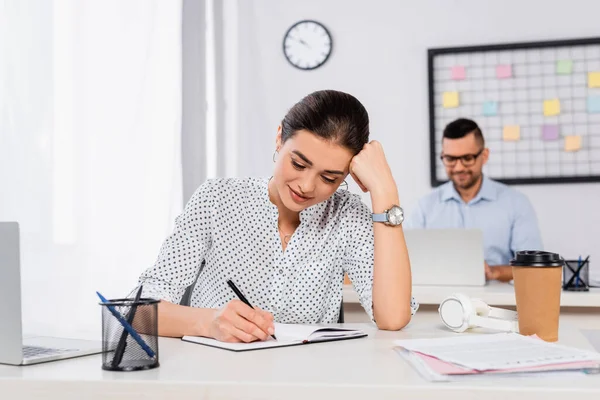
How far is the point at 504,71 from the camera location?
12.8 feet

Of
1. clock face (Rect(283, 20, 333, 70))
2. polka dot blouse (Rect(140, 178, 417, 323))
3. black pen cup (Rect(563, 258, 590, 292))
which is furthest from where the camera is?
clock face (Rect(283, 20, 333, 70))

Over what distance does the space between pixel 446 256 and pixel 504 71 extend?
1711 millimetres

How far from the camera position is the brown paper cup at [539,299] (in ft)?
4.12

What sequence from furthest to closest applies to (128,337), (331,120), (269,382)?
(331,120) → (128,337) → (269,382)

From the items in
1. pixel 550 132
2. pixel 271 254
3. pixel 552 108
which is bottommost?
pixel 271 254

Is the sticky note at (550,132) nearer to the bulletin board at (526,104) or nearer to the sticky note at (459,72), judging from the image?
the bulletin board at (526,104)

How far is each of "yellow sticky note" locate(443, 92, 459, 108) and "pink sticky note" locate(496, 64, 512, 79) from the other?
26 cm

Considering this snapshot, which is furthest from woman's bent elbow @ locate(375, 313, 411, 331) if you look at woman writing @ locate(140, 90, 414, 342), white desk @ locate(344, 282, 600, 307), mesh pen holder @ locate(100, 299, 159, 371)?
white desk @ locate(344, 282, 600, 307)

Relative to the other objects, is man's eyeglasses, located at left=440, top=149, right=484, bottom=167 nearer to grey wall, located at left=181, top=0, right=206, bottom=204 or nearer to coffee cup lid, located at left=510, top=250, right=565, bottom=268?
grey wall, located at left=181, top=0, right=206, bottom=204

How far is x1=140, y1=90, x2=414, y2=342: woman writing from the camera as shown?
61.0 inches

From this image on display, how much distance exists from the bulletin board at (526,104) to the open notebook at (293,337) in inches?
107

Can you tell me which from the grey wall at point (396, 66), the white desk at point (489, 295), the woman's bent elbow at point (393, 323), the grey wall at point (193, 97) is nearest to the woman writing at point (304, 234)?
the woman's bent elbow at point (393, 323)

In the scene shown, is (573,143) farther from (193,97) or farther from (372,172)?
(372,172)

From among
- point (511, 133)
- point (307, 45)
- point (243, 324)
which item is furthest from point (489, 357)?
point (307, 45)
